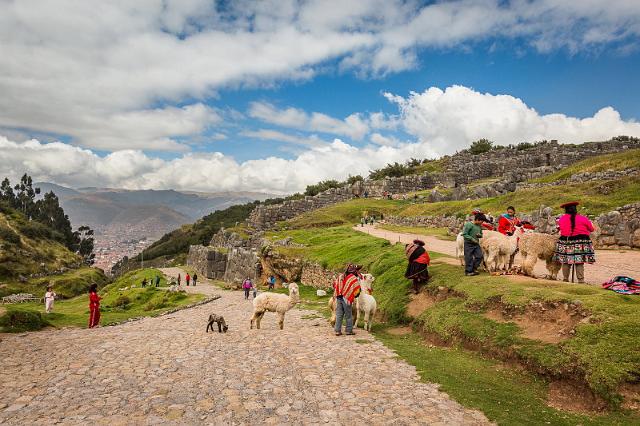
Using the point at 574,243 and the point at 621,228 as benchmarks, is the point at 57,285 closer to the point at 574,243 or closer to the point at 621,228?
the point at 621,228

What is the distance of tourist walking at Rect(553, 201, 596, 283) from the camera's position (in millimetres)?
11430

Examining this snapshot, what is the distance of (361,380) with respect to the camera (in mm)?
9156

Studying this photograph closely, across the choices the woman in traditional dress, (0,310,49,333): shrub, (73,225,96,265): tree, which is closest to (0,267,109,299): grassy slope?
(73,225,96,265): tree

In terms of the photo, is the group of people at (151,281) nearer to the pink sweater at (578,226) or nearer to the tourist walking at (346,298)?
the tourist walking at (346,298)

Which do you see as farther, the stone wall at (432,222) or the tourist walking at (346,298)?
the stone wall at (432,222)

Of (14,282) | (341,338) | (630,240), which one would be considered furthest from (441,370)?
(14,282)

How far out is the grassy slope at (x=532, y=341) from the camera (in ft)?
24.0

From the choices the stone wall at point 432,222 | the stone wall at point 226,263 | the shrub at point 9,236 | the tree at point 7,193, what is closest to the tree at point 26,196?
the tree at point 7,193

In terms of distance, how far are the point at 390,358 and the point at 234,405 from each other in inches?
172

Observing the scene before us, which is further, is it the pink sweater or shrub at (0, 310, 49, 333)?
shrub at (0, 310, 49, 333)

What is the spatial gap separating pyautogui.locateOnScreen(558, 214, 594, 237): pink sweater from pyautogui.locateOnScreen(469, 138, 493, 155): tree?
62892 millimetres

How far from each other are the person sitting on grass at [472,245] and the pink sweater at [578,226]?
256 cm

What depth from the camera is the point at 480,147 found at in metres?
72.0

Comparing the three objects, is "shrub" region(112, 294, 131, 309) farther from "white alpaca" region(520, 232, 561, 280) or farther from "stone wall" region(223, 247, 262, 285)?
"white alpaca" region(520, 232, 561, 280)
